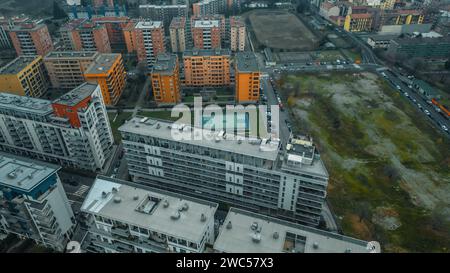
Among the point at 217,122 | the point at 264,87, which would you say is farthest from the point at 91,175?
the point at 264,87

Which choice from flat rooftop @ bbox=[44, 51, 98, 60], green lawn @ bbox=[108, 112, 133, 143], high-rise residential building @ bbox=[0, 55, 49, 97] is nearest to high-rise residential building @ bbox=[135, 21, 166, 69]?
flat rooftop @ bbox=[44, 51, 98, 60]

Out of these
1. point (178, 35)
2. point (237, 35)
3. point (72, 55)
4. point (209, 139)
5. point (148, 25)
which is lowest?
point (237, 35)

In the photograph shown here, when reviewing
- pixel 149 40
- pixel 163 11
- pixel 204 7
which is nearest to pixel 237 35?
pixel 149 40

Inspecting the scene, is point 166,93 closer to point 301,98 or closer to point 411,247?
point 301,98

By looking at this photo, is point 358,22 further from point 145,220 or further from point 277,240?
point 145,220

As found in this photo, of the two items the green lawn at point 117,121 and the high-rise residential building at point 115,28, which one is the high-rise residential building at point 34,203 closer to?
the green lawn at point 117,121

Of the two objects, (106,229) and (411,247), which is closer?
(106,229)
